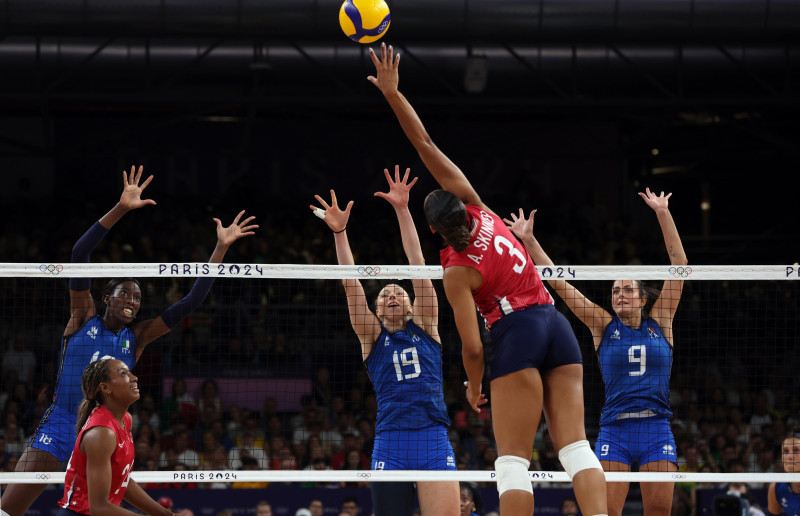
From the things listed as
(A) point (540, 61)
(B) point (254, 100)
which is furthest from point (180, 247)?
(A) point (540, 61)

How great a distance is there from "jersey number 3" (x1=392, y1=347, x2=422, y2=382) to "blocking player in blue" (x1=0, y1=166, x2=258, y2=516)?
167 cm

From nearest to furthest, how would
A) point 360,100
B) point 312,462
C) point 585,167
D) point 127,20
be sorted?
1. point 312,462
2. point 127,20
3. point 360,100
4. point 585,167

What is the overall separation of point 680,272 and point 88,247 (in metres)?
4.90

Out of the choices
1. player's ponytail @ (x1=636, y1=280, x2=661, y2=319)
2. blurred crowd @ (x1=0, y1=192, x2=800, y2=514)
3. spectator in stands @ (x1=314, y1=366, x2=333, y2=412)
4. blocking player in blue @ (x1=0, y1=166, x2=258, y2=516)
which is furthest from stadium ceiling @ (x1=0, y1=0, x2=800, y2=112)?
blocking player in blue @ (x1=0, y1=166, x2=258, y2=516)

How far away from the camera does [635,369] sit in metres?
8.09

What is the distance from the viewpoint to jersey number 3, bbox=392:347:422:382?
781cm

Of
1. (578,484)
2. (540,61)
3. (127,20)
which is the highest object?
(540,61)

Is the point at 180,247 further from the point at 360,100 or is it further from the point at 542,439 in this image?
the point at 542,439

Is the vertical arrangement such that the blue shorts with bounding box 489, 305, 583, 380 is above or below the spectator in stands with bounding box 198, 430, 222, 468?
below

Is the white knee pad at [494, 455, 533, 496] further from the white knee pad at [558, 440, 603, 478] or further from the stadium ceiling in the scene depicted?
the stadium ceiling

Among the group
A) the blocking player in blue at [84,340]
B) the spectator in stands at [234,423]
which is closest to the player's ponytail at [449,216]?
the blocking player in blue at [84,340]

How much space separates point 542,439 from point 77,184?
12.6m

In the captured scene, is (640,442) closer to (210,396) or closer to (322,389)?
(210,396)

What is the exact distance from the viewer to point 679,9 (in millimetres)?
15055
